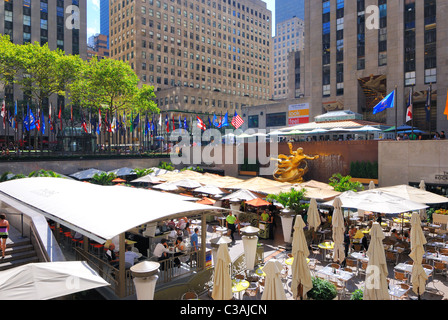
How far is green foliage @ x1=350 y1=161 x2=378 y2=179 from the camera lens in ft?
87.3

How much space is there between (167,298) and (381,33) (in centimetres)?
4833

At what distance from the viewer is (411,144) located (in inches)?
942

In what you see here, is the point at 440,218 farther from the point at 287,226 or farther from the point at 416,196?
the point at 287,226

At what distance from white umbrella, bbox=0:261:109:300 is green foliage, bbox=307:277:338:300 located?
5.96 meters

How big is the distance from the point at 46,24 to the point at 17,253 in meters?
72.4

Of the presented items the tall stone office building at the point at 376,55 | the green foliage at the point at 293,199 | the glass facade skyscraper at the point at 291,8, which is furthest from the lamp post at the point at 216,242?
the glass facade skyscraper at the point at 291,8

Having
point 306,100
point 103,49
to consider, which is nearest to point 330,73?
point 306,100

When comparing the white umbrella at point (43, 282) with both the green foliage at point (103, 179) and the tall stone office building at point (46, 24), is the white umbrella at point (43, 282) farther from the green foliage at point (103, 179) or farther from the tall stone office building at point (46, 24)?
the tall stone office building at point (46, 24)

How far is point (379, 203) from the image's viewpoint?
48.5 feet

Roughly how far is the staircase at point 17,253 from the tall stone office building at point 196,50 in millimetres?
68292

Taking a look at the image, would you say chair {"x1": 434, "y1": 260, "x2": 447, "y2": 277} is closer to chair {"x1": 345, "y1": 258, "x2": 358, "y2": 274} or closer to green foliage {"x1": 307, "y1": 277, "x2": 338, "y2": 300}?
chair {"x1": 345, "y1": 258, "x2": 358, "y2": 274}

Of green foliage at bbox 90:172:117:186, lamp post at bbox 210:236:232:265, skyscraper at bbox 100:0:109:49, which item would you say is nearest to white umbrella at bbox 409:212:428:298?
lamp post at bbox 210:236:232:265

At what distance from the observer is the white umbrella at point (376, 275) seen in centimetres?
854
